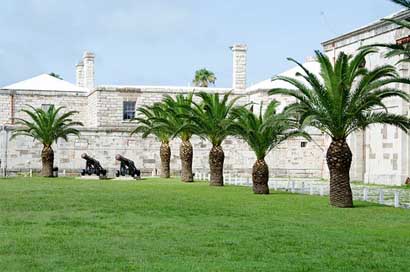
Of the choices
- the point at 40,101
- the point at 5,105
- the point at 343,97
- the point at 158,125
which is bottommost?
the point at 343,97

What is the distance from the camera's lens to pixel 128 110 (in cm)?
5853

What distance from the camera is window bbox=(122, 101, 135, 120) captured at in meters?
58.3

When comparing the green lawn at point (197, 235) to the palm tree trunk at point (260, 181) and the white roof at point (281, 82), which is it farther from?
the white roof at point (281, 82)

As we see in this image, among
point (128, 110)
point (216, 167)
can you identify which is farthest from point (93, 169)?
point (128, 110)

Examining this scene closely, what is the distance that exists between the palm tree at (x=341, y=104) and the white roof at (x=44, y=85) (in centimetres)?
4005

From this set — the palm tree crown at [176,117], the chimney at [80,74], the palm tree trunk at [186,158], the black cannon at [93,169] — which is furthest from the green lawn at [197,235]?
the chimney at [80,74]

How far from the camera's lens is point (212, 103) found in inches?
1474

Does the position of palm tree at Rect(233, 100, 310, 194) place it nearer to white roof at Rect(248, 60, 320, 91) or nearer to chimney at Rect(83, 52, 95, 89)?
white roof at Rect(248, 60, 320, 91)

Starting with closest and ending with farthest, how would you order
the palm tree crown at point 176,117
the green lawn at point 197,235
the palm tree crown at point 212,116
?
the green lawn at point 197,235
the palm tree crown at point 212,116
the palm tree crown at point 176,117

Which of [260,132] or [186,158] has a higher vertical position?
[260,132]

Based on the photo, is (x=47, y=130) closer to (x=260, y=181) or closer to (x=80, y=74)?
(x=260, y=181)

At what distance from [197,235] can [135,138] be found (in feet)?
127

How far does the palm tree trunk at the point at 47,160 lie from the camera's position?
47.1 meters

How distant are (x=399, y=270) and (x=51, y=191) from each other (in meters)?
20.1
